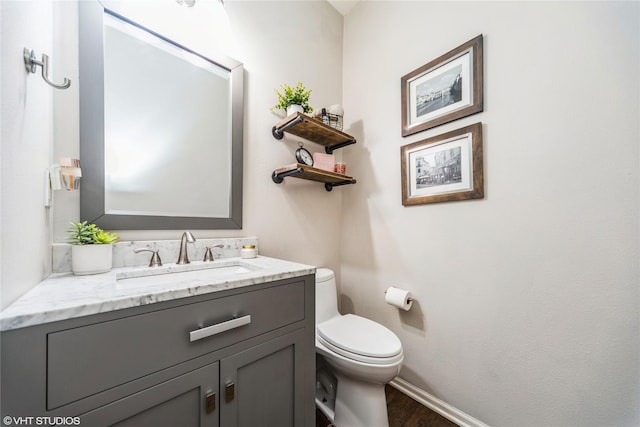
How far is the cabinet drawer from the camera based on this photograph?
478mm

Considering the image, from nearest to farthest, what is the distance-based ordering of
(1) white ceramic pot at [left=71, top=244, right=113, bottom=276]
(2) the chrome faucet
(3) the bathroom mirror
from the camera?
(1) white ceramic pot at [left=71, top=244, right=113, bottom=276]
(3) the bathroom mirror
(2) the chrome faucet

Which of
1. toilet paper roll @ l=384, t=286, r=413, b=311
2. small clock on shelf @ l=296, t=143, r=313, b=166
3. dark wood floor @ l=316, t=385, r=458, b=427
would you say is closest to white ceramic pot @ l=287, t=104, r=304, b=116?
small clock on shelf @ l=296, t=143, r=313, b=166

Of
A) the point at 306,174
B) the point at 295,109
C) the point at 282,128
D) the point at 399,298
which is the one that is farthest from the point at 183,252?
the point at 399,298

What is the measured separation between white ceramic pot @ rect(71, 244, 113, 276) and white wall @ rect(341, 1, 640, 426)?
Result: 1470 mm

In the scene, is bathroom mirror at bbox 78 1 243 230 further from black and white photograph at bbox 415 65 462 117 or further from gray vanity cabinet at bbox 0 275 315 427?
black and white photograph at bbox 415 65 462 117

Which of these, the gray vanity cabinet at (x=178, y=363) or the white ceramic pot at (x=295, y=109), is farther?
the white ceramic pot at (x=295, y=109)

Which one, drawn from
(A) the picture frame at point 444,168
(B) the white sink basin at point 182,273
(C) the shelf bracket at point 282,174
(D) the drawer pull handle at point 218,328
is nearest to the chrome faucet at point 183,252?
(B) the white sink basin at point 182,273

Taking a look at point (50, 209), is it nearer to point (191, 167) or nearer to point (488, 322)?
point (191, 167)

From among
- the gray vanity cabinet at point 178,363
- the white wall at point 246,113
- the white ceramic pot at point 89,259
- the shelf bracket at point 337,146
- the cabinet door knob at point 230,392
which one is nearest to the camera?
the gray vanity cabinet at point 178,363

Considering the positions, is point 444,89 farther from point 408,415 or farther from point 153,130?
point 408,415

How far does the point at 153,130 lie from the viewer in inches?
41.5

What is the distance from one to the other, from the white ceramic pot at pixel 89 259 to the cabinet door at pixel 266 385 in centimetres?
59

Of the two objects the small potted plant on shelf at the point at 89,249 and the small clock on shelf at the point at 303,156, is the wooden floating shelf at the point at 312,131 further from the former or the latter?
the small potted plant on shelf at the point at 89,249

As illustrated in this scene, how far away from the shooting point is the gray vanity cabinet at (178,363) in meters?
0.46
